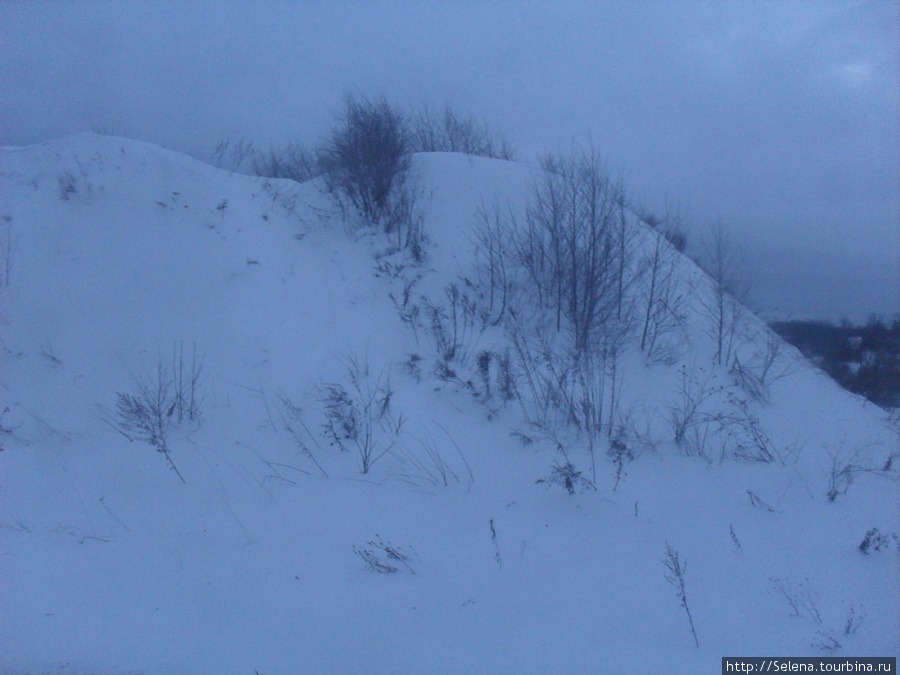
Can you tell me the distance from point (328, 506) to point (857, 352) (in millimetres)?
12666

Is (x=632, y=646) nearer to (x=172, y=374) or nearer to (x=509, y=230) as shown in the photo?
(x=172, y=374)

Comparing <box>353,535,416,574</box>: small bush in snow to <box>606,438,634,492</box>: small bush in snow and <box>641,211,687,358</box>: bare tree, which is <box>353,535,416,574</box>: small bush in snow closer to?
<box>606,438,634,492</box>: small bush in snow

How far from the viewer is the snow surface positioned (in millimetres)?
3896

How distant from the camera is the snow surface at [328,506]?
390 cm

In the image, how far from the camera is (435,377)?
8297mm

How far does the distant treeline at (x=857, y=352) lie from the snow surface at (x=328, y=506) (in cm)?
139

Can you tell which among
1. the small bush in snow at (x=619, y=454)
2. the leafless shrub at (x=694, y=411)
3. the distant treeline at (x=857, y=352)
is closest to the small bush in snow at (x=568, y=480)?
the small bush in snow at (x=619, y=454)

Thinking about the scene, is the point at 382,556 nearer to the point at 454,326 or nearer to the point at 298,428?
the point at 298,428

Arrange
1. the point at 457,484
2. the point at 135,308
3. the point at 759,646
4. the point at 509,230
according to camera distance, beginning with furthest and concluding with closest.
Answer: the point at 509,230, the point at 135,308, the point at 457,484, the point at 759,646

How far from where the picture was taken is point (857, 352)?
12367mm

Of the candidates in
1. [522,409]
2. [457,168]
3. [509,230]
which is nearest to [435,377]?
[522,409]

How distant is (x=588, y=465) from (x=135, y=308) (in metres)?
7.56

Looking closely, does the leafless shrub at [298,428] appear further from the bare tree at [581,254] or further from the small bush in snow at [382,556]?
the bare tree at [581,254]

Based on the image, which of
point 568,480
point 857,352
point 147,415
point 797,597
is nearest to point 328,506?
point 568,480
